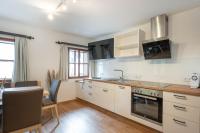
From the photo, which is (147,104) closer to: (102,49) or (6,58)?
(102,49)

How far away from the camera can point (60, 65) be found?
3.78m

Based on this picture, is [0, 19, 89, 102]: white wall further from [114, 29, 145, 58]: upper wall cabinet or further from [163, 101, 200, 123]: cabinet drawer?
[163, 101, 200, 123]: cabinet drawer

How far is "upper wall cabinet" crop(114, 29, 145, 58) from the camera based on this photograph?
2.93m

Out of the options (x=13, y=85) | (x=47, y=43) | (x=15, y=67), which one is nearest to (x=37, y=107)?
(x=13, y=85)

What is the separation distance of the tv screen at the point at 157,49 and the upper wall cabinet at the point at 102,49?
1118 mm

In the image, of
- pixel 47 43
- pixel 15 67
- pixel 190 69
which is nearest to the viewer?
pixel 190 69

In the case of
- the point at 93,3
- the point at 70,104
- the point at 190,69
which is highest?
the point at 93,3

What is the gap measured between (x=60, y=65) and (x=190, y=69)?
11.2 feet

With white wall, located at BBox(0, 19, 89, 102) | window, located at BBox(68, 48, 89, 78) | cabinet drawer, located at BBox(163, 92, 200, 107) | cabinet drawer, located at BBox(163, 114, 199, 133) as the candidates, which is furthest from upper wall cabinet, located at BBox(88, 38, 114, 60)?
cabinet drawer, located at BBox(163, 114, 199, 133)

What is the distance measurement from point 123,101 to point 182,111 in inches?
46.1

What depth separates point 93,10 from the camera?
2.33 metres

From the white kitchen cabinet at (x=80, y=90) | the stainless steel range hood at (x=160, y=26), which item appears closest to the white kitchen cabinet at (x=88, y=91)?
the white kitchen cabinet at (x=80, y=90)

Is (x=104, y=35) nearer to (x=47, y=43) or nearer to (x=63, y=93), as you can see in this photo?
(x=47, y=43)

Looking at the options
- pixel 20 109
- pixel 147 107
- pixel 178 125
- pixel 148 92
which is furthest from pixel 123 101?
pixel 20 109
